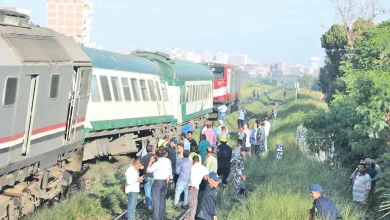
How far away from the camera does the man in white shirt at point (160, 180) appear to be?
43.3 feet

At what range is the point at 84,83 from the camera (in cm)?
1505

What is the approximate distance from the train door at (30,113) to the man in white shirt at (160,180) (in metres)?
2.79

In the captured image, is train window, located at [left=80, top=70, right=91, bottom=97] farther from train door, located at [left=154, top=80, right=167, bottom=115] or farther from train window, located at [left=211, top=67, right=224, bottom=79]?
train window, located at [left=211, top=67, right=224, bottom=79]

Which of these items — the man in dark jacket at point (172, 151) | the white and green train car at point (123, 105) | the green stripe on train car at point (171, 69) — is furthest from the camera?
the green stripe on train car at point (171, 69)

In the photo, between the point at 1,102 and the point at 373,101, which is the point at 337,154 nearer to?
the point at 373,101

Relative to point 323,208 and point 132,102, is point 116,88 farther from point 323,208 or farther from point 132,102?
point 323,208

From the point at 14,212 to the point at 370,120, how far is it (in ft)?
31.8

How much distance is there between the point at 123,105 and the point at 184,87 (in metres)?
8.36

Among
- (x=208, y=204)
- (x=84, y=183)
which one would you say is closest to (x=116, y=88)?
(x=84, y=183)

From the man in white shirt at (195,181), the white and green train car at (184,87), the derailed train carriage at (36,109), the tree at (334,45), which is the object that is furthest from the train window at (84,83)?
the tree at (334,45)

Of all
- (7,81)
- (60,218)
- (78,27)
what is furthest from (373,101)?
(78,27)

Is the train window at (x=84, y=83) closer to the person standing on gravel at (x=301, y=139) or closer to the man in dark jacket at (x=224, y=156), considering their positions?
the man in dark jacket at (x=224, y=156)

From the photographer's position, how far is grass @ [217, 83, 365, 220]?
42.8 feet

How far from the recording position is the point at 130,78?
2069 centimetres
